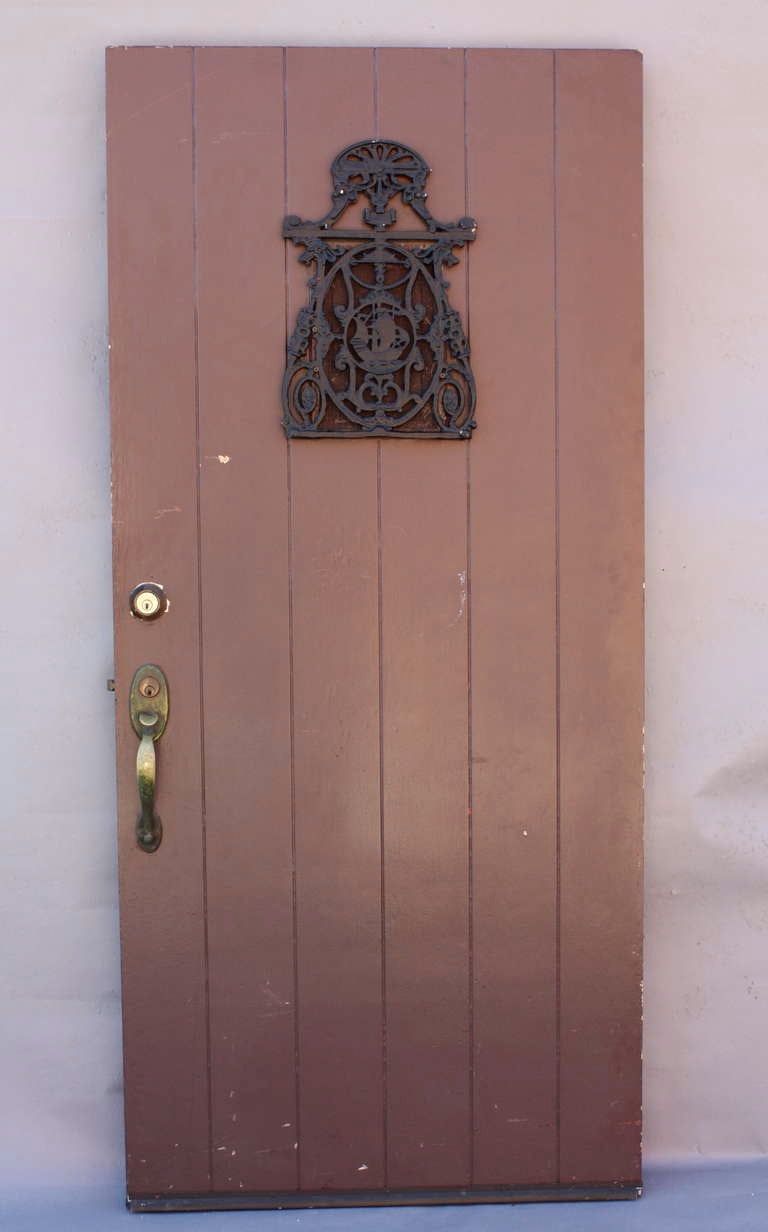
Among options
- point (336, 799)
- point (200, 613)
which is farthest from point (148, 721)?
point (336, 799)

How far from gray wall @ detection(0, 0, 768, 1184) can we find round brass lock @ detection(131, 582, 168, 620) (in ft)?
0.49

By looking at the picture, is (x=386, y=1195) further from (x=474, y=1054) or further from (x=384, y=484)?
(x=384, y=484)

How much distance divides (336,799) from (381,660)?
27cm

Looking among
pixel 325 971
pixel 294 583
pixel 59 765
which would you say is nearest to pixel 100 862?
pixel 59 765

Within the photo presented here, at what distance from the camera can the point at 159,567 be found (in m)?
2.12

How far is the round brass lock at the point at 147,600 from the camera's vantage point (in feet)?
6.91

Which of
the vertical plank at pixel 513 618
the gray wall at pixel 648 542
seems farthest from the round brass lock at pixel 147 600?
the vertical plank at pixel 513 618

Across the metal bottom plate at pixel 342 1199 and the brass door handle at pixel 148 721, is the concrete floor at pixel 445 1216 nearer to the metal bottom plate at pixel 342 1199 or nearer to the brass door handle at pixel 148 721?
the metal bottom plate at pixel 342 1199

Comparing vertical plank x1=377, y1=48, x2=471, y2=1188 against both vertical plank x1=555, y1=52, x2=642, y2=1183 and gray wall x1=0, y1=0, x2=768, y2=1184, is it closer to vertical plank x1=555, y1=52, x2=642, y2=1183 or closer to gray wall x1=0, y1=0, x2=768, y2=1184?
vertical plank x1=555, y1=52, x2=642, y2=1183

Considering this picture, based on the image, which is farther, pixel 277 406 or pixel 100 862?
pixel 100 862

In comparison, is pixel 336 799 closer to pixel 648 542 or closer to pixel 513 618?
pixel 513 618

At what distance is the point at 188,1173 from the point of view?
2.16m

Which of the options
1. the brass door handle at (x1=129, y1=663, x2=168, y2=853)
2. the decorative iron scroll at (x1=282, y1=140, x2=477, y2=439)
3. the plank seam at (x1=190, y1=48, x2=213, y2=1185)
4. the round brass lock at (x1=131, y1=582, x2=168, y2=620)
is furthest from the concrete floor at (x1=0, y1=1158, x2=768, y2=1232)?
the decorative iron scroll at (x1=282, y1=140, x2=477, y2=439)

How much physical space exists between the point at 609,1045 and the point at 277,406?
1.34 meters
